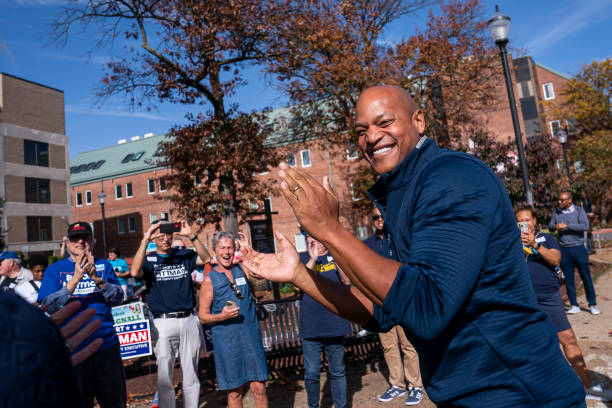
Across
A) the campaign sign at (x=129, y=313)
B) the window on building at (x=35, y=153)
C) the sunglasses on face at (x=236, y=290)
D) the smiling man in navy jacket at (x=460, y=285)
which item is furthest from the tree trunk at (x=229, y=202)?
the window on building at (x=35, y=153)

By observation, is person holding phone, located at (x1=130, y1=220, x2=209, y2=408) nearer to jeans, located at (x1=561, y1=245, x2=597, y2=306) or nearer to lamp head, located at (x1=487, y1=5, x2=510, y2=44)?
lamp head, located at (x1=487, y1=5, x2=510, y2=44)

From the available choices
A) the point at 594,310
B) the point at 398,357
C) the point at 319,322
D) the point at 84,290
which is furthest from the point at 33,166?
the point at 594,310

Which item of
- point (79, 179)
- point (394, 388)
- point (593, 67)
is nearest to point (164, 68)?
point (394, 388)

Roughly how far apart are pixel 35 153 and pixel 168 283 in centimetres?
3988

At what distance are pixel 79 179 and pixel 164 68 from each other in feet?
171

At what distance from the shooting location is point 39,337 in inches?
27.7

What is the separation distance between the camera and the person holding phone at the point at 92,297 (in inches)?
183

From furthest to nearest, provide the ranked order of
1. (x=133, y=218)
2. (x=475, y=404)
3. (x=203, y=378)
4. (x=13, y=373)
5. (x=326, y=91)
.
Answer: (x=133, y=218) → (x=326, y=91) → (x=203, y=378) → (x=475, y=404) → (x=13, y=373)

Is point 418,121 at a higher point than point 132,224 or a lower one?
lower

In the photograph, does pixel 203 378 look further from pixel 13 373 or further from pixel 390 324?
pixel 13 373

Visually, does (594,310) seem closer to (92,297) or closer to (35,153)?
(92,297)

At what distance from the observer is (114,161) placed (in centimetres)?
6028

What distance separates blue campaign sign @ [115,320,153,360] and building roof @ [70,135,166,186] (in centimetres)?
4948

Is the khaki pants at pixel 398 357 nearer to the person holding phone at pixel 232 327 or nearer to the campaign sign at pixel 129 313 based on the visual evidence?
the person holding phone at pixel 232 327
